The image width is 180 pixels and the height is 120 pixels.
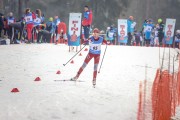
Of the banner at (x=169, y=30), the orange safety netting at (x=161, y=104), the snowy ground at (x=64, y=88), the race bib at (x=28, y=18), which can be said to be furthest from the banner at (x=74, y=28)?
the banner at (x=169, y=30)

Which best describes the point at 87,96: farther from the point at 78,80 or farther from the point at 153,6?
the point at 153,6

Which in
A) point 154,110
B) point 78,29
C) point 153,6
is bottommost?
point 154,110

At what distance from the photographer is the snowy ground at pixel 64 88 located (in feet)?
24.9

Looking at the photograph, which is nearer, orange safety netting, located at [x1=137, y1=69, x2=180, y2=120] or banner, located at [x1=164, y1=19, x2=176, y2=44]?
orange safety netting, located at [x1=137, y1=69, x2=180, y2=120]

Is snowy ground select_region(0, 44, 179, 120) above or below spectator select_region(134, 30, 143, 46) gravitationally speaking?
below

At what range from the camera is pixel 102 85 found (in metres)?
10.8

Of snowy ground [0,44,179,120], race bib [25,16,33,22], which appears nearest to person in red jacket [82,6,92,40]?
snowy ground [0,44,179,120]

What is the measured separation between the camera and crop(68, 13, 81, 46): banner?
A: 1614 centimetres

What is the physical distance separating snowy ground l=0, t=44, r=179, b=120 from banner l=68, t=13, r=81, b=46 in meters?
0.77

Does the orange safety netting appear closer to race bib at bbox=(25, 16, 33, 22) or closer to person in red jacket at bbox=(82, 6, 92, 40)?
person in red jacket at bbox=(82, 6, 92, 40)

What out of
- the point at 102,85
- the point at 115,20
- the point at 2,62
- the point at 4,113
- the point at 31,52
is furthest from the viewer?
the point at 115,20

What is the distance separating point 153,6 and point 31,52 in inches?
1505

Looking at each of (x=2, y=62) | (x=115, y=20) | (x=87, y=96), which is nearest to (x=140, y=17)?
(x=115, y=20)

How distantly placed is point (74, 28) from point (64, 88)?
684cm
